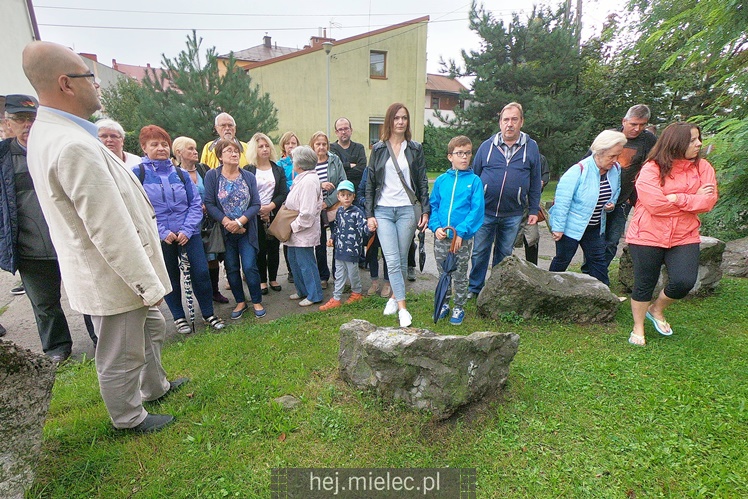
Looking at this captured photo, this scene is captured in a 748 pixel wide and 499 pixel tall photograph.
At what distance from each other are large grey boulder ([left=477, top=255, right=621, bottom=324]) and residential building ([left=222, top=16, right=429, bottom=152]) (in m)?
16.3

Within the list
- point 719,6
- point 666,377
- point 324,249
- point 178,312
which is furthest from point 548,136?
point 178,312

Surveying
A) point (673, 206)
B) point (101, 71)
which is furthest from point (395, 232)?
point (101, 71)

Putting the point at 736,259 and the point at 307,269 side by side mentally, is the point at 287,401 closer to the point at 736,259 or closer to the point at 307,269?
the point at 307,269

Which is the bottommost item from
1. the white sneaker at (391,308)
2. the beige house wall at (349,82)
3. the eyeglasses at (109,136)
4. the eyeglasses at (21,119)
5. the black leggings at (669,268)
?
the white sneaker at (391,308)

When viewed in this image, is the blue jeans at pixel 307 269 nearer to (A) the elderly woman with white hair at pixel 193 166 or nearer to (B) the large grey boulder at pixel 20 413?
(A) the elderly woman with white hair at pixel 193 166

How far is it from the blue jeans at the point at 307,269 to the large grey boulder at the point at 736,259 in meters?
5.71

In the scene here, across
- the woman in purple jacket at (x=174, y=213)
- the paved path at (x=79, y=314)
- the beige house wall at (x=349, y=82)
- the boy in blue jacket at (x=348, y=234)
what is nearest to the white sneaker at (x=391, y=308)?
the paved path at (x=79, y=314)

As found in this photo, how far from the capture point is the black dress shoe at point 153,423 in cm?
248

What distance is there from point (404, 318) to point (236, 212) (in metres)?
2.10

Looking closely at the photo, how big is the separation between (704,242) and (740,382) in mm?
2316

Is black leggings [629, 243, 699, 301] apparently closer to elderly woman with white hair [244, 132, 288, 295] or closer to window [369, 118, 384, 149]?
elderly woman with white hair [244, 132, 288, 295]

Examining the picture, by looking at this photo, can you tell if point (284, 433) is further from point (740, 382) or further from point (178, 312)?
point (740, 382)

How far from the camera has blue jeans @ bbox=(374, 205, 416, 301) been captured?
13.3 ft

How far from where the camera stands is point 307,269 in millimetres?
4629
